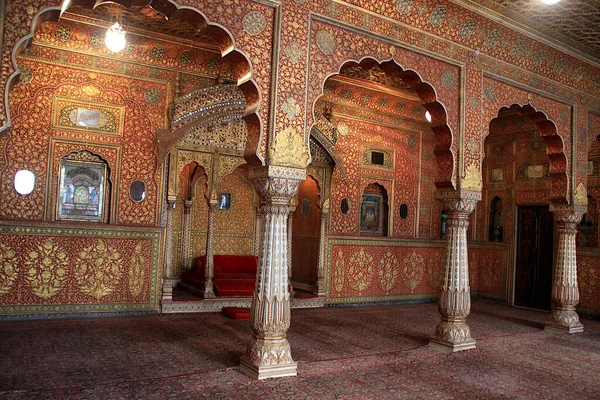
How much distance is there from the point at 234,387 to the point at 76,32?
5669 mm

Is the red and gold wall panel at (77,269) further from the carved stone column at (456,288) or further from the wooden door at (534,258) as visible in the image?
the wooden door at (534,258)

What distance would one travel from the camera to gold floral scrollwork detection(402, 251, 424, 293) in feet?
36.1

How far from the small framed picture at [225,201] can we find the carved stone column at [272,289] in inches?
217

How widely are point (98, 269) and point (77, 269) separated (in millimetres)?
295

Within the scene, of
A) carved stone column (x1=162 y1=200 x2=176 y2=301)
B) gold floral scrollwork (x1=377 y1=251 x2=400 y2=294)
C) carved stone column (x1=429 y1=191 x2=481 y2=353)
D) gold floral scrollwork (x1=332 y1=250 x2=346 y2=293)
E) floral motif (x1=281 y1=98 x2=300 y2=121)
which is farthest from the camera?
gold floral scrollwork (x1=377 y1=251 x2=400 y2=294)

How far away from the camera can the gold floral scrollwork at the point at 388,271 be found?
34.9ft

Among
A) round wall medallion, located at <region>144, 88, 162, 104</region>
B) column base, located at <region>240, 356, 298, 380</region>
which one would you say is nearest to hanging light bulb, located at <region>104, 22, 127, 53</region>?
round wall medallion, located at <region>144, 88, 162, 104</region>

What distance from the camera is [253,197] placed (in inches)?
434

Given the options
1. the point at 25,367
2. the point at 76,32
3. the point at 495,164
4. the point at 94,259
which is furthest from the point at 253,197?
the point at 25,367

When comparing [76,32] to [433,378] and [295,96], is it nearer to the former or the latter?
[295,96]

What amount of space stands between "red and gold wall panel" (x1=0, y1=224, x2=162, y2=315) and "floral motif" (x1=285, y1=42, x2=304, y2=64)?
3990 millimetres

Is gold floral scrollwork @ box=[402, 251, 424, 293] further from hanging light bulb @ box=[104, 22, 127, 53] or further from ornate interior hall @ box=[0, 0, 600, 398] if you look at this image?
hanging light bulb @ box=[104, 22, 127, 53]

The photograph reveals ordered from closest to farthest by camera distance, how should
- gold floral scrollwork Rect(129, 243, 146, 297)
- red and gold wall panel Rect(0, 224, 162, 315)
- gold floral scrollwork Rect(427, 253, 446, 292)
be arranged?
1. red and gold wall panel Rect(0, 224, 162, 315)
2. gold floral scrollwork Rect(129, 243, 146, 297)
3. gold floral scrollwork Rect(427, 253, 446, 292)

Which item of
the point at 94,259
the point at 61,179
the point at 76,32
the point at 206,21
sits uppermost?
the point at 76,32
